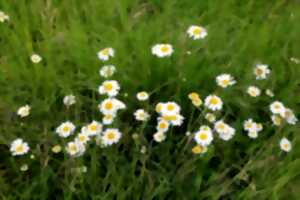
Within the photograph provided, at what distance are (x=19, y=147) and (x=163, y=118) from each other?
1.54 feet

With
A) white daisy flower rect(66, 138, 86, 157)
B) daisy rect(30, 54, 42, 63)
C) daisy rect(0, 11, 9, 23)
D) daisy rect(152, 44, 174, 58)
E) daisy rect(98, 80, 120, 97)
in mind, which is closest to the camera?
white daisy flower rect(66, 138, 86, 157)

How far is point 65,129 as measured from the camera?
1.41m

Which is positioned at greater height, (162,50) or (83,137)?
(162,50)

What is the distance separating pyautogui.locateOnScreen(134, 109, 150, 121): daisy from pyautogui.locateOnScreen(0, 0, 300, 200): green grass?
0.17ft

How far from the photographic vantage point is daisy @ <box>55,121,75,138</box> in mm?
1392

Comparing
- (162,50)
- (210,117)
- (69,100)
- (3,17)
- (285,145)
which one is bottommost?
(285,145)

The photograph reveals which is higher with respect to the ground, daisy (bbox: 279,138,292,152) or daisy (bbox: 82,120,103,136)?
daisy (bbox: 82,120,103,136)

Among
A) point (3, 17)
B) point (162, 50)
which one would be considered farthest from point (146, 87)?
point (3, 17)

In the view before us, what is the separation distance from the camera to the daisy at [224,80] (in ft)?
4.92

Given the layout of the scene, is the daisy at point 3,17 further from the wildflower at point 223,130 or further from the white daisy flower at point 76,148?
the wildflower at point 223,130

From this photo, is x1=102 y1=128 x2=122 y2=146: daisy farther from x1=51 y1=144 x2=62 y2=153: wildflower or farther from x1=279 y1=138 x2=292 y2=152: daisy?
x1=279 y1=138 x2=292 y2=152: daisy

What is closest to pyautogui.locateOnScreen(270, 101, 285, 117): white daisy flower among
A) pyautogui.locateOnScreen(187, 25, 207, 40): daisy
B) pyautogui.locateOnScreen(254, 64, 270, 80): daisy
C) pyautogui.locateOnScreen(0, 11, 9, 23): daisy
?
pyautogui.locateOnScreen(254, 64, 270, 80): daisy

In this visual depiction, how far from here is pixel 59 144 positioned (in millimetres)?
1434

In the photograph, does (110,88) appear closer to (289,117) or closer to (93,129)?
(93,129)
